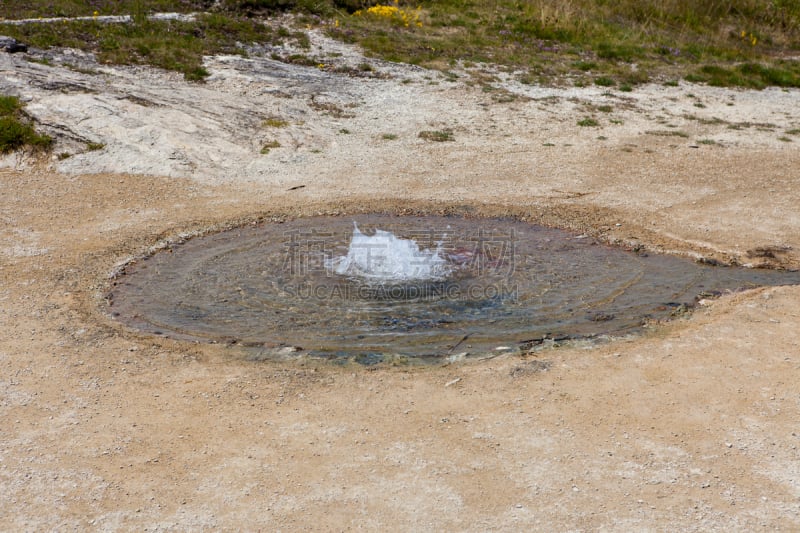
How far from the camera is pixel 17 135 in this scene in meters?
11.7

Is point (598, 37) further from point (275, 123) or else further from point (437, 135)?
point (275, 123)

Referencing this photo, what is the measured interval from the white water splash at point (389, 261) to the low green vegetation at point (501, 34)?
734 cm

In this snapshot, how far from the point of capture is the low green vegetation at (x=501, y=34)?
52.7 ft

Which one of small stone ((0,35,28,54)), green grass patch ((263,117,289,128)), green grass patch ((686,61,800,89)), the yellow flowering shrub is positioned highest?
the yellow flowering shrub

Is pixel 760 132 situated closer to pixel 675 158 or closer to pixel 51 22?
pixel 675 158

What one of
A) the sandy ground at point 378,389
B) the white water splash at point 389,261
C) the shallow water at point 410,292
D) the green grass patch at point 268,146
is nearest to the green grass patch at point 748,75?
the sandy ground at point 378,389

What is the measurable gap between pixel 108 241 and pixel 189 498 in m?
5.28

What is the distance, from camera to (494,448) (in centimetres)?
541

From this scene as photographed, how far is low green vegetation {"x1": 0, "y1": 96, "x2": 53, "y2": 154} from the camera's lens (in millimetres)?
11641

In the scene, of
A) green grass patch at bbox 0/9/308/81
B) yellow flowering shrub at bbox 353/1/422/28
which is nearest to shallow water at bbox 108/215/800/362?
green grass patch at bbox 0/9/308/81

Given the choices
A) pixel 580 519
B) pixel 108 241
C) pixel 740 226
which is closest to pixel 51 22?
pixel 108 241

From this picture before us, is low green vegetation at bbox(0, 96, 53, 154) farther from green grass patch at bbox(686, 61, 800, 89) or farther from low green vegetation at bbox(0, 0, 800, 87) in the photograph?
green grass patch at bbox(686, 61, 800, 89)

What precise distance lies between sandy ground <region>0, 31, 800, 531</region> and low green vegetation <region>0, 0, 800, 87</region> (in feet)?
15.3

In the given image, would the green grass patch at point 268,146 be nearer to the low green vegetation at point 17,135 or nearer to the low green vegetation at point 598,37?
the low green vegetation at point 17,135
